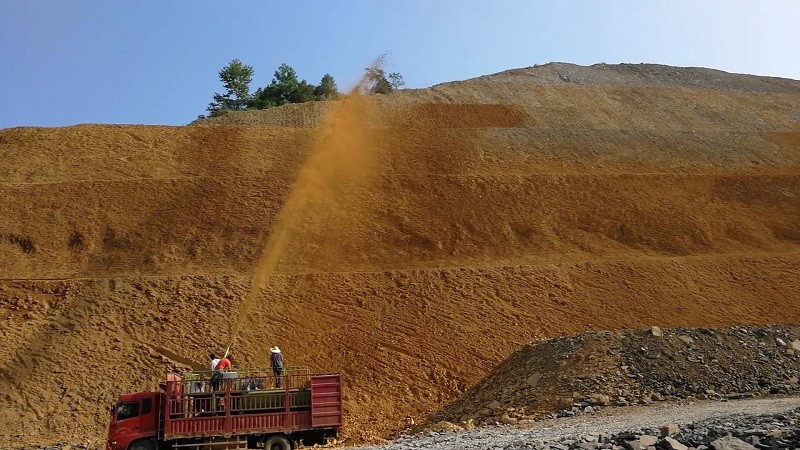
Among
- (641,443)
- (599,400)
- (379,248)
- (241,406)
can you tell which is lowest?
(599,400)

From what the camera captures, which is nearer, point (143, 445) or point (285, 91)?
point (143, 445)

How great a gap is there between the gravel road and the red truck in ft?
3.98

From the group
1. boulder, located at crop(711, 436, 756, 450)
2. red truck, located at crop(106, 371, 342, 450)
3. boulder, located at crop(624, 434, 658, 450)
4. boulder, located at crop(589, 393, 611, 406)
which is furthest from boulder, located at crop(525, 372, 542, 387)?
boulder, located at crop(711, 436, 756, 450)

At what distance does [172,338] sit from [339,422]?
8.73 m

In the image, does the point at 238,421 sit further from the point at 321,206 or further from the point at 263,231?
the point at 321,206

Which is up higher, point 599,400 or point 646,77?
point 646,77

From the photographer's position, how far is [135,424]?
1588 cm

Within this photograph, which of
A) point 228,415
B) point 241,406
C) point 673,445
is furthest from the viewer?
point 241,406

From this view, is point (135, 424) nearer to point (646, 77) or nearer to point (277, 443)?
point (277, 443)

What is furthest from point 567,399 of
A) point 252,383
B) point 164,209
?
point 164,209

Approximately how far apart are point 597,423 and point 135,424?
878 cm

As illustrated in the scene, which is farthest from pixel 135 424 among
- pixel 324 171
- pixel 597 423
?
pixel 324 171

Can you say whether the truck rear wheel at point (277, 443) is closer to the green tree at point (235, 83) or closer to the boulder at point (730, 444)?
the boulder at point (730, 444)

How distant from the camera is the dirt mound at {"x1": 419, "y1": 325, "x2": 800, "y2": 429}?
719 inches
